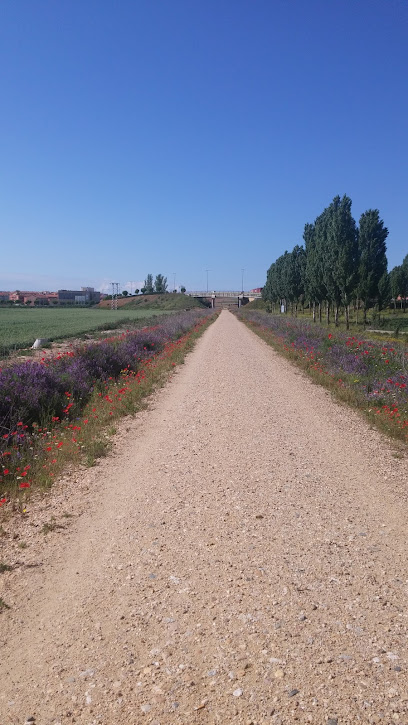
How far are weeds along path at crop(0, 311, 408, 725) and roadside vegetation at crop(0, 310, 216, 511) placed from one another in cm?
77

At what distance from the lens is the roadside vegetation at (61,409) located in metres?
5.84

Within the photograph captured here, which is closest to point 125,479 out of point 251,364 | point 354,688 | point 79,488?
point 79,488

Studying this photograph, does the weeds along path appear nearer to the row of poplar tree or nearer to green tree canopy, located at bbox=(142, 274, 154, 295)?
the row of poplar tree

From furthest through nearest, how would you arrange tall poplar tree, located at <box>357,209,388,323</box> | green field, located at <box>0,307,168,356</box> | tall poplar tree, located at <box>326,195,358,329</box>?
1. tall poplar tree, located at <box>357,209,388,323</box>
2. tall poplar tree, located at <box>326,195,358,329</box>
3. green field, located at <box>0,307,168,356</box>

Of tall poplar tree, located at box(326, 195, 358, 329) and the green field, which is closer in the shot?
the green field

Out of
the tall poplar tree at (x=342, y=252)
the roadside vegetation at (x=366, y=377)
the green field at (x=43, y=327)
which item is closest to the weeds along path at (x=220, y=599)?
the roadside vegetation at (x=366, y=377)

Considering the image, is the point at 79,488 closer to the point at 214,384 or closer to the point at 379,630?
the point at 379,630

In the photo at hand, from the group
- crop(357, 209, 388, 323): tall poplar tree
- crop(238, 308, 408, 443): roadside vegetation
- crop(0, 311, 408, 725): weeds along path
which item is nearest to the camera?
crop(0, 311, 408, 725): weeds along path

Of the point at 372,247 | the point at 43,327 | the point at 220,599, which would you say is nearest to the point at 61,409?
the point at 220,599

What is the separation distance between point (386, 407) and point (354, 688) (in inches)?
256

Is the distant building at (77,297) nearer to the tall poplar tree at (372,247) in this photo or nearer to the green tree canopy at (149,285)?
the green tree canopy at (149,285)

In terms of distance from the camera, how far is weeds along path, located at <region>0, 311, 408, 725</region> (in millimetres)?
2432

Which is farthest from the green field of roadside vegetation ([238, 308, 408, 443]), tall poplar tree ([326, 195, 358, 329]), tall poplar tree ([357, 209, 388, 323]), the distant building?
the distant building

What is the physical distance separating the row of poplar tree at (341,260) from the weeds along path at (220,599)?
32.6m
